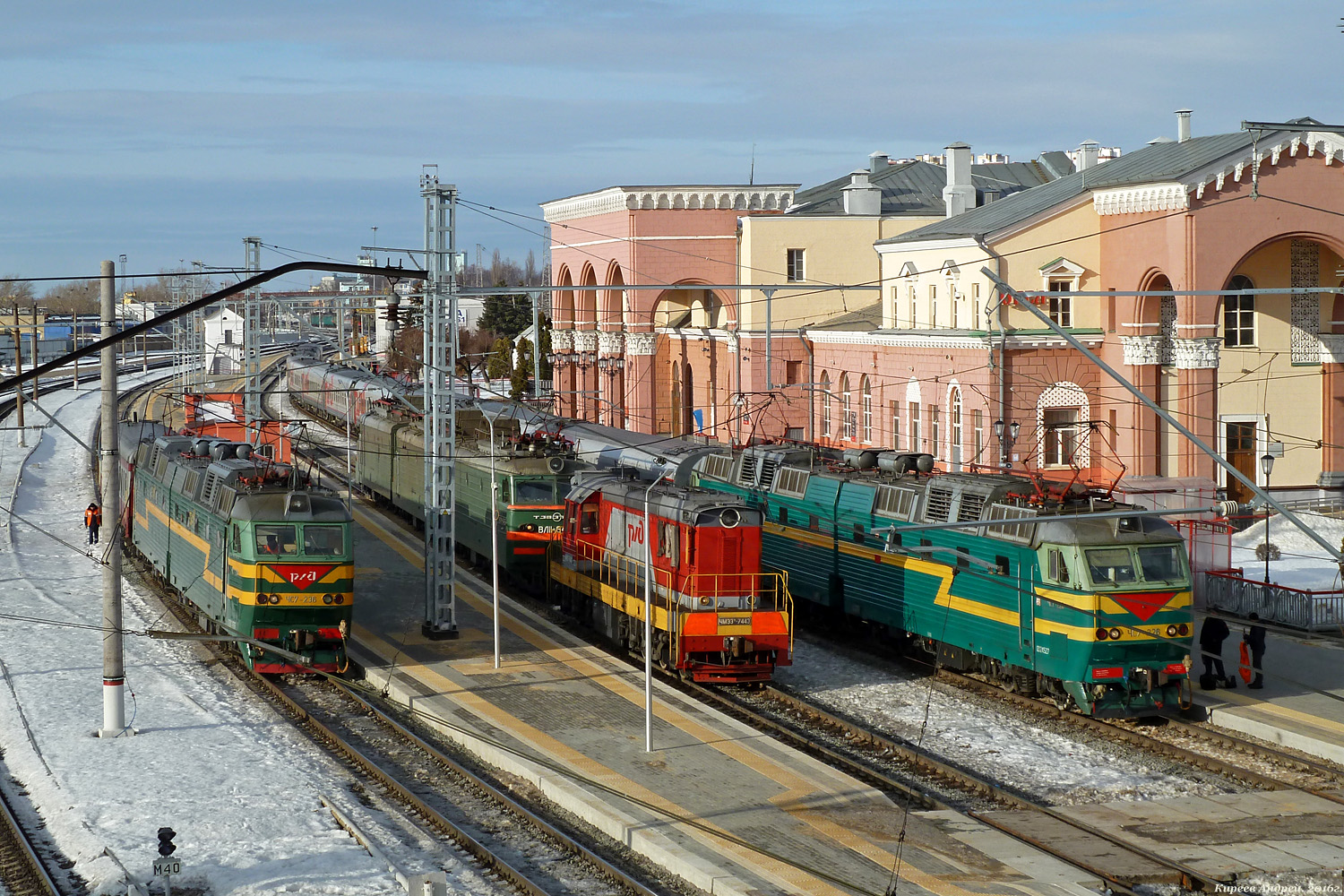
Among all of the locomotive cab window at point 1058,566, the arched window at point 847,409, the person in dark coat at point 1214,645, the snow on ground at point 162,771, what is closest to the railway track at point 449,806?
the snow on ground at point 162,771

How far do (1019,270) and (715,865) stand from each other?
35706mm

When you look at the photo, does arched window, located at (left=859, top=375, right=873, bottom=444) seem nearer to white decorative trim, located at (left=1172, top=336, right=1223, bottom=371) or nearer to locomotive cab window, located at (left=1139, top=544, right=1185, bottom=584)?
white decorative trim, located at (left=1172, top=336, right=1223, bottom=371)

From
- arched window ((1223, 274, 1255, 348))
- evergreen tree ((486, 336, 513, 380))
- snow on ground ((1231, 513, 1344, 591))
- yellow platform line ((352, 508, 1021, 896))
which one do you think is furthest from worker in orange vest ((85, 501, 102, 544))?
evergreen tree ((486, 336, 513, 380))

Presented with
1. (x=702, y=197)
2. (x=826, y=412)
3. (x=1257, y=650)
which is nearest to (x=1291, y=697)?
(x=1257, y=650)

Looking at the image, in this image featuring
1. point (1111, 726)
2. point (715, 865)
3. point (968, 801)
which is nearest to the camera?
point (715, 865)

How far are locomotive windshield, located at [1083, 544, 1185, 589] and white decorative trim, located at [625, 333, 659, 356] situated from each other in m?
45.9

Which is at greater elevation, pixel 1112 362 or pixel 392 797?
pixel 1112 362

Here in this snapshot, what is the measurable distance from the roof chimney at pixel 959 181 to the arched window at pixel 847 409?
9.42 metres

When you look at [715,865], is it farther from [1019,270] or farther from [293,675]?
[1019,270]

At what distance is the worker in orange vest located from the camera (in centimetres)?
4353

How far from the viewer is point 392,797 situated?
68.2ft

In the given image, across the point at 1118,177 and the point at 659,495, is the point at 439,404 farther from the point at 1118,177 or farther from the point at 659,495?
the point at 1118,177

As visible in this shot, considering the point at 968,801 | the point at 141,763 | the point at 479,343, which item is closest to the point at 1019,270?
the point at 968,801

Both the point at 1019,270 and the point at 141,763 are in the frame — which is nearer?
the point at 141,763
